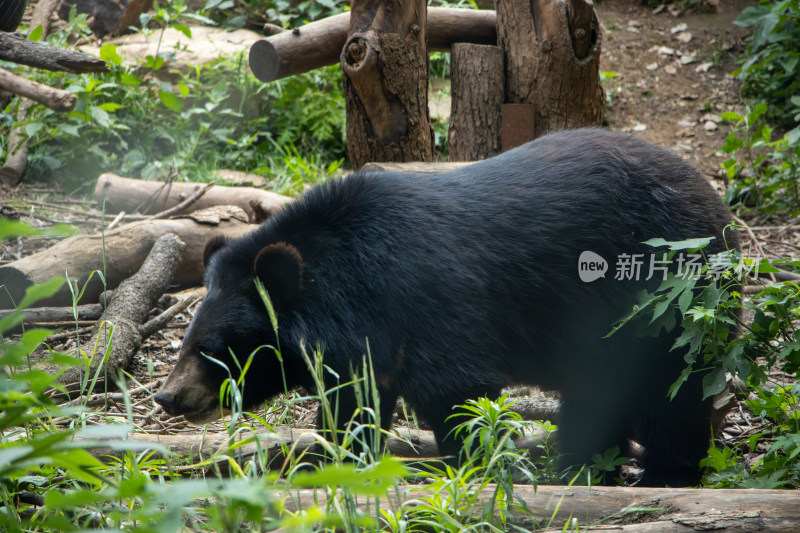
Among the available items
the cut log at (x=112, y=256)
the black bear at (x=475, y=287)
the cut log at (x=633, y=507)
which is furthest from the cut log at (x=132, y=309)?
the cut log at (x=633, y=507)

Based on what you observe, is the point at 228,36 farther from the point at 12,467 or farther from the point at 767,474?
the point at 12,467

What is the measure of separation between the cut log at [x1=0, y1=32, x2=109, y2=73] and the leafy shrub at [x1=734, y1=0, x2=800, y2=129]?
6405mm

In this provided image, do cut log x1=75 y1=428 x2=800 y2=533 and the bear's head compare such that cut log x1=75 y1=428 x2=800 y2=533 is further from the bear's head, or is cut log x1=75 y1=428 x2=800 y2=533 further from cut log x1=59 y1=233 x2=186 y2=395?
cut log x1=59 y1=233 x2=186 y2=395

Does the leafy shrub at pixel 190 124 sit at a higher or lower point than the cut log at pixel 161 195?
higher

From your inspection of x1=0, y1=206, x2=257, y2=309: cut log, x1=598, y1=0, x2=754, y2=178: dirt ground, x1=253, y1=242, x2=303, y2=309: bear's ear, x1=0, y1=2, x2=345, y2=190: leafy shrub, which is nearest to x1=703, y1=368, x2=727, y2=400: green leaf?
x1=253, y1=242, x2=303, y2=309: bear's ear

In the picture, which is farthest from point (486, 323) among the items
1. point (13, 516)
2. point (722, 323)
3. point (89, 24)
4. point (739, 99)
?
point (89, 24)

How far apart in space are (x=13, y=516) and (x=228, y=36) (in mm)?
7823

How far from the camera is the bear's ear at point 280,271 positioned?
276 cm

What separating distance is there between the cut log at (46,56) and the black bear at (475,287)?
1.01 metres

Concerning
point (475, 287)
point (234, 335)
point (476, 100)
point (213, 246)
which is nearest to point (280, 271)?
point (234, 335)

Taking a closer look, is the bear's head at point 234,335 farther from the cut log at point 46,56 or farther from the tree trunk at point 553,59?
the tree trunk at point 553,59

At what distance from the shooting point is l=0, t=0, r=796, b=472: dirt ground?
768 centimetres

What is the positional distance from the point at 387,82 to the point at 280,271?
7.11ft

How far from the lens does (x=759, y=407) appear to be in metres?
2.69
